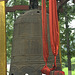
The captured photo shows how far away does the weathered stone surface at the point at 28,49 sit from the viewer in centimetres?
779

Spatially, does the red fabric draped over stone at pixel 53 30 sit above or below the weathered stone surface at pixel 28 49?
above

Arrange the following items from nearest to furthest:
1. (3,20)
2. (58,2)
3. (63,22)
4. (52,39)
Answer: (52,39), (3,20), (58,2), (63,22)

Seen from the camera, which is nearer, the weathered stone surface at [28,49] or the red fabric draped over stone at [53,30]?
the red fabric draped over stone at [53,30]

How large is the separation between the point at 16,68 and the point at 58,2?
11.3 ft

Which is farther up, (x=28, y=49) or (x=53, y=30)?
(x=53, y=30)

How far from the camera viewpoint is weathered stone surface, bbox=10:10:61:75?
7.79 m

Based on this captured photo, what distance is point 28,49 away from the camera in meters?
7.87

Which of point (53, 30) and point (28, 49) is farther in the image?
point (28, 49)

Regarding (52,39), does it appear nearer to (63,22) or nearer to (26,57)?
(26,57)

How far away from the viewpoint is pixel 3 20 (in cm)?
830

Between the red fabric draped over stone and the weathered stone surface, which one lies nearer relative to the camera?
the red fabric draped over stone

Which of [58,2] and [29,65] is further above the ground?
[58,2]

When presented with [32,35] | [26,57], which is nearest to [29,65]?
[26,57]

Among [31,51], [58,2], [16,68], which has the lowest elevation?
[16,68]
